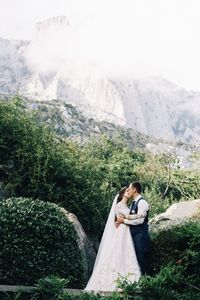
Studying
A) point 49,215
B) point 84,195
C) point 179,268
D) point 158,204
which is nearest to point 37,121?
point 84,195

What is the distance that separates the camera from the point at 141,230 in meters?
9.49

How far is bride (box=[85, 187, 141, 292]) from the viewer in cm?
928

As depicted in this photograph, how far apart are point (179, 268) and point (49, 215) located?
7.90ft

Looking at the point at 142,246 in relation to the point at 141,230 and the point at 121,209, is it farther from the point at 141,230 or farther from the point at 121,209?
the point at 121,209

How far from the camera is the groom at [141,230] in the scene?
371 inches

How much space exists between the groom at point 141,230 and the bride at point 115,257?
0.09 m

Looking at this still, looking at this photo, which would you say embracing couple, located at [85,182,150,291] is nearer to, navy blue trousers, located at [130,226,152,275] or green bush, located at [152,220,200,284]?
navy blue trousers, located at [130,226,152,275]

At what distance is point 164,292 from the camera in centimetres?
748

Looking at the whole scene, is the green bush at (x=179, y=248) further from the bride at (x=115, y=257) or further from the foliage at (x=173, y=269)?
the bride at (x=115, y=257)

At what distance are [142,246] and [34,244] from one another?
82.2 inches

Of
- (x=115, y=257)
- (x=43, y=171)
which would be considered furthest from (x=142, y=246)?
(x=43, y=171)

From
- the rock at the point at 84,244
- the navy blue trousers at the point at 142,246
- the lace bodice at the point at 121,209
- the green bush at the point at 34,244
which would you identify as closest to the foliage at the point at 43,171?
the rock at the point at 84,244

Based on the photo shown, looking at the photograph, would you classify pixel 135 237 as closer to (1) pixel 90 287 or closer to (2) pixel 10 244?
(1) pixel 90 287

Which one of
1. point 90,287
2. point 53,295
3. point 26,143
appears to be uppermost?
point 26,143
